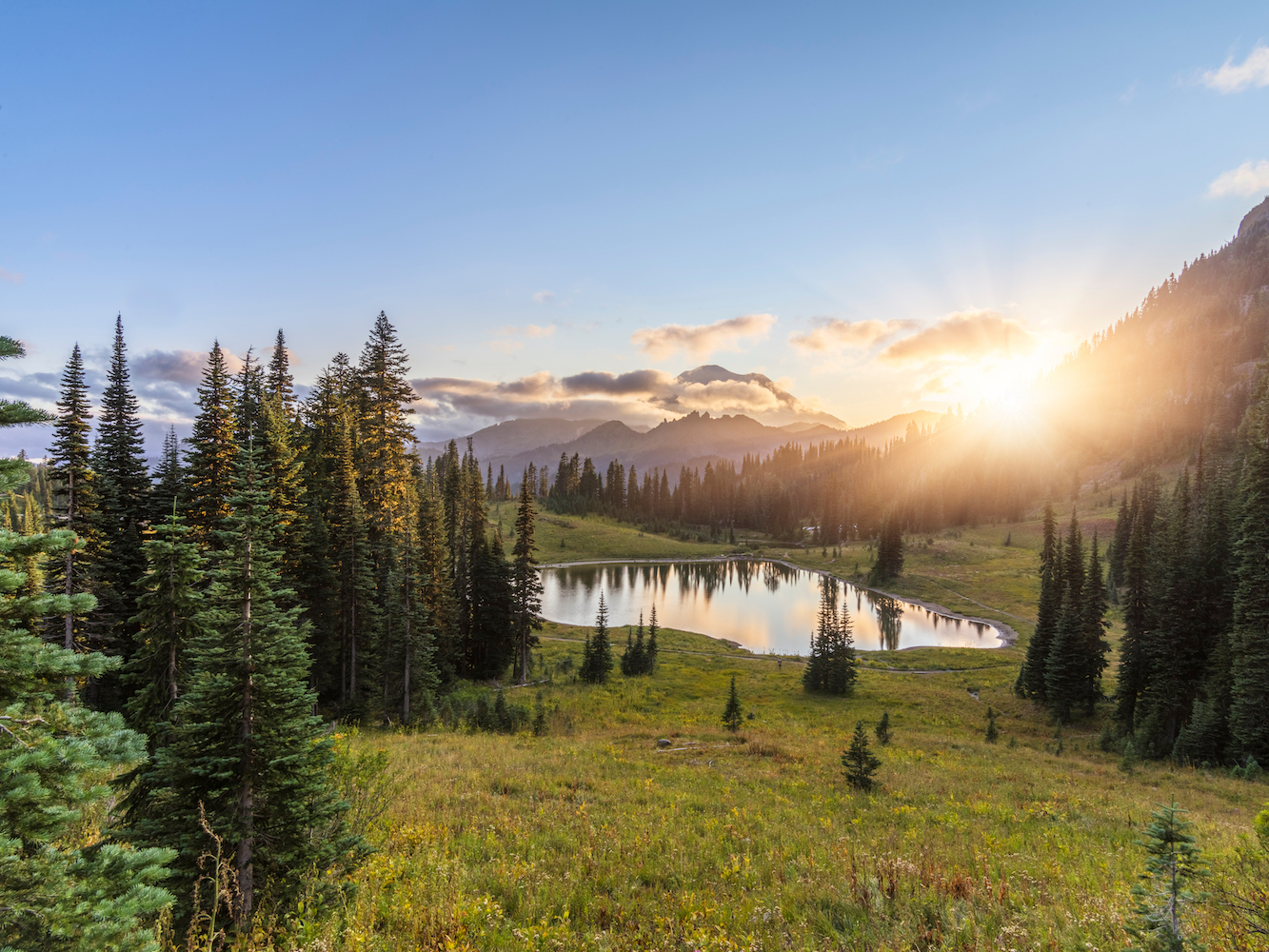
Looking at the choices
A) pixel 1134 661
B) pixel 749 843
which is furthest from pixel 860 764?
pixel 1134 661

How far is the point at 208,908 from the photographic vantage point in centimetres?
623

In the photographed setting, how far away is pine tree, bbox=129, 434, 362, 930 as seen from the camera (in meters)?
6.45

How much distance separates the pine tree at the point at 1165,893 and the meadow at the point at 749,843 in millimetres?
1021

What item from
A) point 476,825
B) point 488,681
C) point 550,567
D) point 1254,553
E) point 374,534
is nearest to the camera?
point 476,825

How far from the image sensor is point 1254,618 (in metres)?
24.8

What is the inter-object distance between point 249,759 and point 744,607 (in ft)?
278

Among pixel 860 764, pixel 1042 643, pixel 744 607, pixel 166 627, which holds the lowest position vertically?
pixel 744 607

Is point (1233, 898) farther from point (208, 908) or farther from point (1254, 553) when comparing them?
point (1254, 553)

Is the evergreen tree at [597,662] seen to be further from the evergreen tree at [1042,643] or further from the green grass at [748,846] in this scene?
the evergreen tree at [1042,643]

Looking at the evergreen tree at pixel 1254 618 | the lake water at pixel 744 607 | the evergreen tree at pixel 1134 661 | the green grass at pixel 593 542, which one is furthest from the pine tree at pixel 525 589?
the green grass at pixel 593 542

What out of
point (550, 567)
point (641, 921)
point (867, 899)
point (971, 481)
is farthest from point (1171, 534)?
point (971, 481)

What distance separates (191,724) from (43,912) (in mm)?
2840

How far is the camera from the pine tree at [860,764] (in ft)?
52.6

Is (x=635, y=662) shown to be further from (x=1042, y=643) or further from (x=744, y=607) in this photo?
(x=744, y=607)
